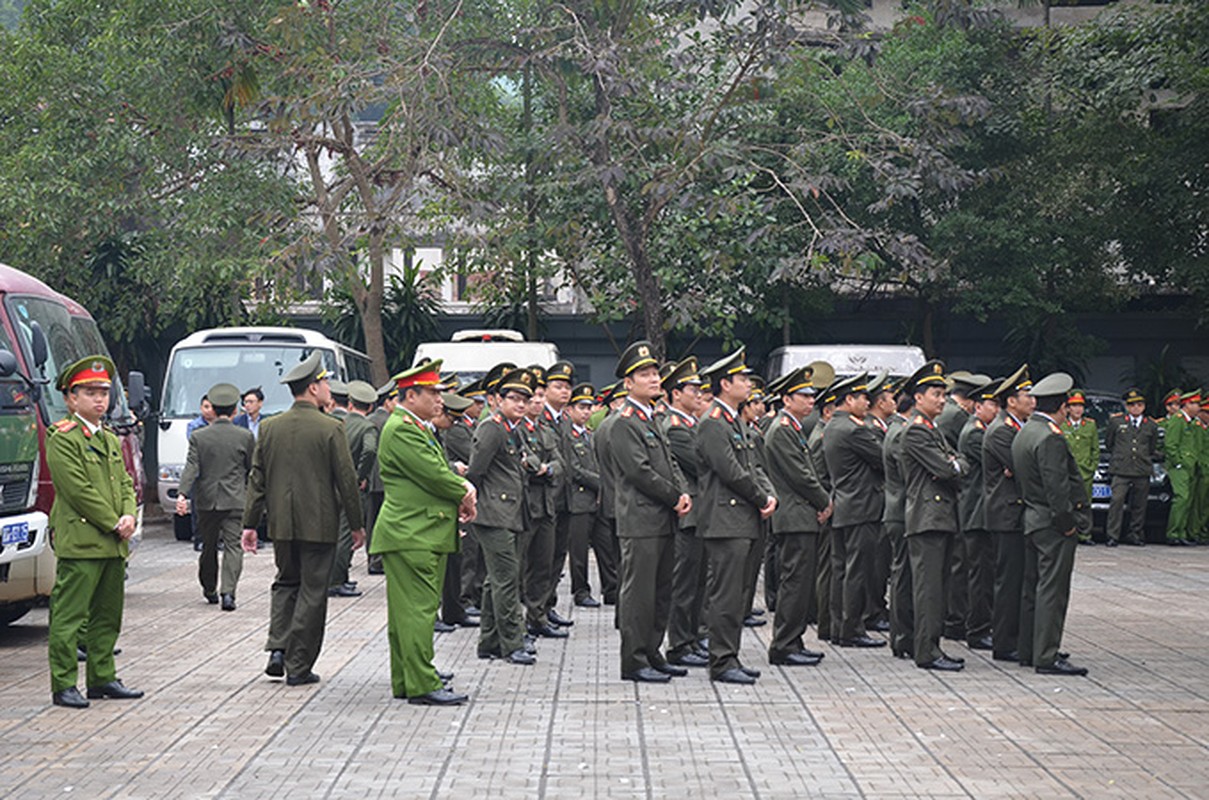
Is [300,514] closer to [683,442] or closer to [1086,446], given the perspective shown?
[683,442]

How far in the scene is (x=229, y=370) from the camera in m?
26.0

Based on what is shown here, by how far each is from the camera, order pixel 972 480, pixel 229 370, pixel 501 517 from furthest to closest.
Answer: pixel 229 370, pixel 972 480, pixel 501 517

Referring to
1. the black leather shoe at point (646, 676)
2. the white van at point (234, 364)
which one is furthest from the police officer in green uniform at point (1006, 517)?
the white van at point (234, 364)

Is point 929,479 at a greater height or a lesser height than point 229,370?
greater

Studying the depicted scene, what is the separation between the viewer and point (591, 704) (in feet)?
33.8

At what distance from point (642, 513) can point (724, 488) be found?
0.54 m

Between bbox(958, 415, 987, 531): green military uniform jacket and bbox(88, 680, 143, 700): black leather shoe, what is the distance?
5860 mm

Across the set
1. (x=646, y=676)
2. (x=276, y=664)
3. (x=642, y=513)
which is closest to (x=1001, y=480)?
(x=642, y=513)

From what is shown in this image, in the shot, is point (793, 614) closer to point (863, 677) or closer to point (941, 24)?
point (863, 677)

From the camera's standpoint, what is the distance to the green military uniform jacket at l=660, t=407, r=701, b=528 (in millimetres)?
12008

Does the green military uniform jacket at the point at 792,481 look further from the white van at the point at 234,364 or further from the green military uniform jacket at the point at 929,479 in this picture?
the white van at the point at 234,364

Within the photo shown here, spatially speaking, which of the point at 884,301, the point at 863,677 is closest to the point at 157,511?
the point at 884,301

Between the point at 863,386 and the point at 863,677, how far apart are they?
7.99 feet

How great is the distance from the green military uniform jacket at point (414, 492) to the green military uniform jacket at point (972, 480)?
4167 millimetres
